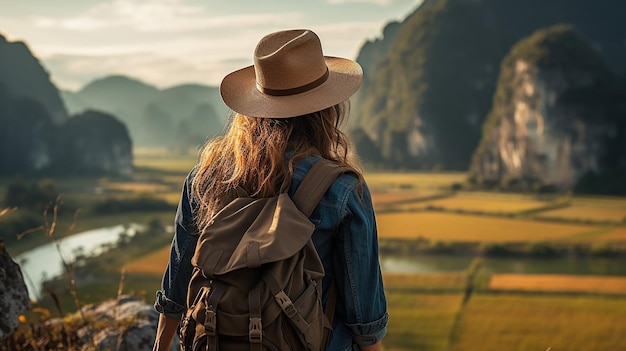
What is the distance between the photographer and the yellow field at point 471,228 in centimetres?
2909

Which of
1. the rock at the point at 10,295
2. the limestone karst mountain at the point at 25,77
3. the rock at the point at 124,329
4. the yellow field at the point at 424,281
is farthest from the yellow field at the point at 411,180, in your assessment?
the rock at the point at 10,295

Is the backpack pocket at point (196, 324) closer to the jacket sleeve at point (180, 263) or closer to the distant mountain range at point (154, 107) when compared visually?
the jacket sleeve at point (180, 263)

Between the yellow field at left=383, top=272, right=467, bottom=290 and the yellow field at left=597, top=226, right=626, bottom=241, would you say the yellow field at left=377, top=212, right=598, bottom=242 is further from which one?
the yellow field at left=383, top=272, right=467, bottom=290

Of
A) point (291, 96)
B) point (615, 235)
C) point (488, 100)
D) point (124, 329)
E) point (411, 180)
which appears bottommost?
point (411, 180)

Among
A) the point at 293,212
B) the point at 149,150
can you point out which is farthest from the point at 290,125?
the point at 149,150

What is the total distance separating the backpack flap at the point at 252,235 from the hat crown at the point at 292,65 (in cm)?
25

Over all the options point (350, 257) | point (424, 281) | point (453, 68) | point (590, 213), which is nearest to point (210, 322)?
point (350, 257)

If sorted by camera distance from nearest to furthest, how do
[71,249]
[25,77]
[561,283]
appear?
[71,249]
[561,283]
[25,77]

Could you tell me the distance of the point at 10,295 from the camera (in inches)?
76.5

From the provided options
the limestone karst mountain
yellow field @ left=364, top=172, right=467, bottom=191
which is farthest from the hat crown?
the limestone karst mountain

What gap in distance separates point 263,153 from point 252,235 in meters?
0.18

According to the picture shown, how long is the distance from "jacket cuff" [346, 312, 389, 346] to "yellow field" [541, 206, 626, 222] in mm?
33958

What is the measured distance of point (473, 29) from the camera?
7450 centimetres

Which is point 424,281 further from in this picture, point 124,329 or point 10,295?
point 10,295
